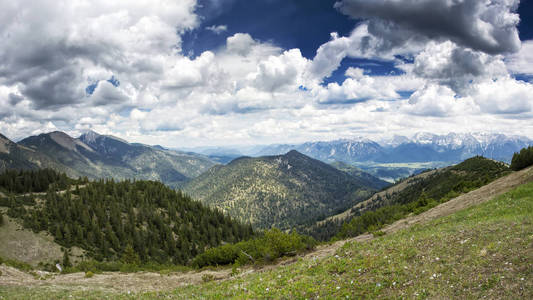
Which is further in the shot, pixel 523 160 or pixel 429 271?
pixel 523 160

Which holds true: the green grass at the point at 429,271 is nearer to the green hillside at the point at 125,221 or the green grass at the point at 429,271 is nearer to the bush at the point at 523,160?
the bush at the point at 523,160

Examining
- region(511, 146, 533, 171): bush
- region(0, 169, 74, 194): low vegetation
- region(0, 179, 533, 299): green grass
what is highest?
region(511, 146, 533, 171): bush

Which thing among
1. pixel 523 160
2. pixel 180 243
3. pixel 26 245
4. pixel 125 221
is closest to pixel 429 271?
pixel 523 160

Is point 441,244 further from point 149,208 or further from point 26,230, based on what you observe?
point 149,208

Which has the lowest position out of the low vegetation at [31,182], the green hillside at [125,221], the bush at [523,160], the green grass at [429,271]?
the green hillside at [125,221]

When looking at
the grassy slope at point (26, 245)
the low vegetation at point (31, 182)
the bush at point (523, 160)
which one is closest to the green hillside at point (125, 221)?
the low vegetation at point (31, 182)

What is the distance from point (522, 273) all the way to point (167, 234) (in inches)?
4992

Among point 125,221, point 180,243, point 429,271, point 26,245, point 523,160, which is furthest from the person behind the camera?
point 125,221

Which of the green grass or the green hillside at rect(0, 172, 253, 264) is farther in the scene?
the green hillside at rect(0, 172, 253, 264)

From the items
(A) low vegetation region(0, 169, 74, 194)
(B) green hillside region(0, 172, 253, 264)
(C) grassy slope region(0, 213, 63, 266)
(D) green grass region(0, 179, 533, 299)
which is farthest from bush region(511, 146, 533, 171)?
(A) low vegetation region(0, 169, 74, 194)

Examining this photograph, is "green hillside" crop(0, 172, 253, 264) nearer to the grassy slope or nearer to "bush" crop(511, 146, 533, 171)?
the grassy slope

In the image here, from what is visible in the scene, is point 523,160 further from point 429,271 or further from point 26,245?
point 26,245

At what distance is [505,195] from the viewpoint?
33531mm

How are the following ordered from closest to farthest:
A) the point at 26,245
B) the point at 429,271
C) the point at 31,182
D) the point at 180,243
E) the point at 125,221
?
the point at 429,271
the point at 26,245
the point at 180,243
the point at 125,221
the point at 31,182
